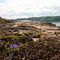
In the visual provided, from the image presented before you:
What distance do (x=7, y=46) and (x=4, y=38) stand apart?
1468mm

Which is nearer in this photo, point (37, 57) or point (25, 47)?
→ point (37, 57)

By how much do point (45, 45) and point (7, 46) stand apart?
1.82 m

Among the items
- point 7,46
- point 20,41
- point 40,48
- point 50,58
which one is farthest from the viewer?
point 20,41

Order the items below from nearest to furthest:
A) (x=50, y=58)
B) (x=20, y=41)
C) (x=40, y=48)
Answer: (x=50, y=58)
(x=40, y=48)
(x=20, y=41)

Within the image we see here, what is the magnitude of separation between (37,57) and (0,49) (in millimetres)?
2038

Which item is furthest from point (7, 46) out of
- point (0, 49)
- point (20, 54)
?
point (20, 54)

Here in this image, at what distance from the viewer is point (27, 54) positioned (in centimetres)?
997

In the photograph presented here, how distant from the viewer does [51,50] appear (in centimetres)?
1009

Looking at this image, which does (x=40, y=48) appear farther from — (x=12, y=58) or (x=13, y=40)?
(x=13, y=40)

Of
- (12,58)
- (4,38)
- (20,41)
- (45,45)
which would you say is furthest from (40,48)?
(4,38)

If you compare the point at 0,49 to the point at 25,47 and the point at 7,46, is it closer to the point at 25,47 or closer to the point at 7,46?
the point at 7,46

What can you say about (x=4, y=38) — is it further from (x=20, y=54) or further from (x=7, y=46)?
(x=20, y=54)

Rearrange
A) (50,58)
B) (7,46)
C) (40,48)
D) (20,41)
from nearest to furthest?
(50,58) → (40,48) → (7,46) → (20,41)

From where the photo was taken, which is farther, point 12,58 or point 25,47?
point 25,47
